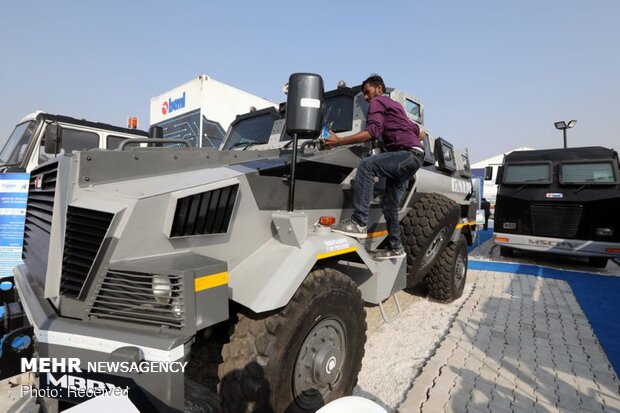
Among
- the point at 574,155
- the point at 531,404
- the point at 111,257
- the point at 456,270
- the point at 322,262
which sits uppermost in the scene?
the point at 574,155

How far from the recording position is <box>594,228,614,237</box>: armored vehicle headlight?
7363 mm

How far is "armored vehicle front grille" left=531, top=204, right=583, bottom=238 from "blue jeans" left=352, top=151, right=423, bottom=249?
6.99m

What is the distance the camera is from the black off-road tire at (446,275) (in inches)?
182

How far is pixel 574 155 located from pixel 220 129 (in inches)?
336

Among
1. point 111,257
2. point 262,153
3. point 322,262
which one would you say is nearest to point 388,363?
point 322,262

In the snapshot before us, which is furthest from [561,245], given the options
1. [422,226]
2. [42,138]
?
[42,138]

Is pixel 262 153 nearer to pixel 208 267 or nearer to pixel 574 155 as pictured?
pixel 208 267

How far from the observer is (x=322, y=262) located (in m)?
2.46

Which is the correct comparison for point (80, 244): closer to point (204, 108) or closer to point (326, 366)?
point (326, 366)

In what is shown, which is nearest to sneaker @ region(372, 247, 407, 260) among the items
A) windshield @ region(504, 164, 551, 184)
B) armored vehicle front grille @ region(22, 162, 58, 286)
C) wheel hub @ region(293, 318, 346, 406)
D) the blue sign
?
wheel hub @ region(293, 318, 346, 406)

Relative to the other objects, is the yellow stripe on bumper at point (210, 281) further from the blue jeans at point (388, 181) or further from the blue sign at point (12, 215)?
the blue sign at point (12, 215)

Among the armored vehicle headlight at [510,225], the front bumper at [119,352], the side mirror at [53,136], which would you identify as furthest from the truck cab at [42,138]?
the armored vehicle headlight at [510,225]

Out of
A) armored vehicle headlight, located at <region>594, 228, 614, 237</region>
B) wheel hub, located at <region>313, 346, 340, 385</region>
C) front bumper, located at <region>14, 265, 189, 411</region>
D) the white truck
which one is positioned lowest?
wheel hub, located at <region>313, 346, 340, 385</region>

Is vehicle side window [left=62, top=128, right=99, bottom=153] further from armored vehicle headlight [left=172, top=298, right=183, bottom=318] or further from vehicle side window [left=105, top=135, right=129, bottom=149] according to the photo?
armored vehicle headlight [left=172, top=298, right=183, bottom=318]
